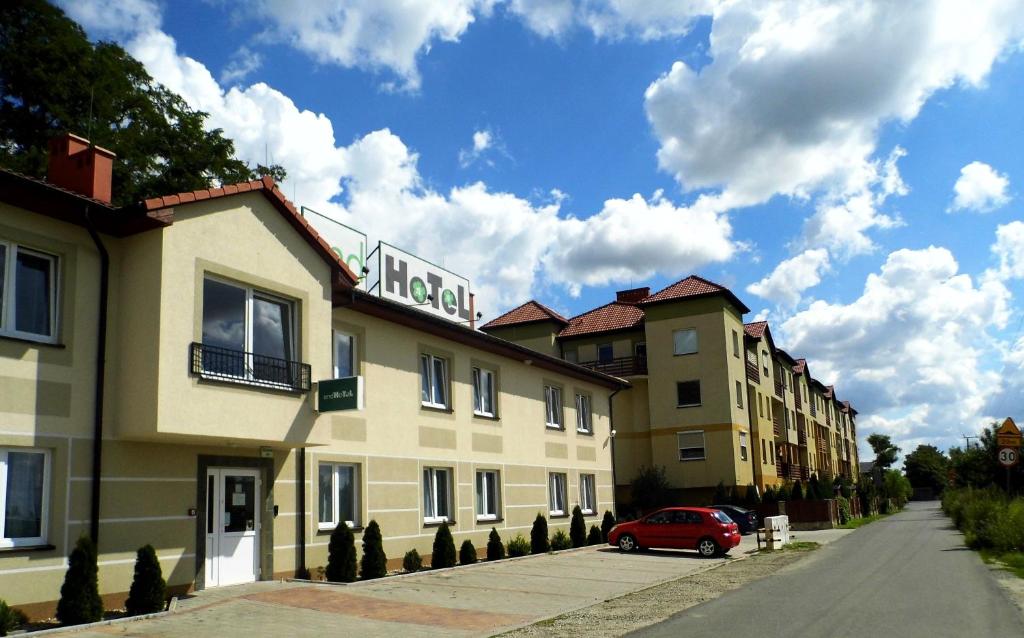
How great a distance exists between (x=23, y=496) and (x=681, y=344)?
35.3 meters

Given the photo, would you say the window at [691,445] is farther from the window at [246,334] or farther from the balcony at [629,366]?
the window at [246,334]

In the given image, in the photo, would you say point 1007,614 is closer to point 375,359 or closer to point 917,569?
point 917,569

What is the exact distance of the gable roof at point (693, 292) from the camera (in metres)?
42.7

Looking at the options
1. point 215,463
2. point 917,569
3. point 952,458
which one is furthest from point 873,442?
point 215,463

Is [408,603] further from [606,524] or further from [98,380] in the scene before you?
[606,524]

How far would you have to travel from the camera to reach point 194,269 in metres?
13.3

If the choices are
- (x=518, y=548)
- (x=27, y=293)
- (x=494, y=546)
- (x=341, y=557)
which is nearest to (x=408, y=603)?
(x=341, y=557)

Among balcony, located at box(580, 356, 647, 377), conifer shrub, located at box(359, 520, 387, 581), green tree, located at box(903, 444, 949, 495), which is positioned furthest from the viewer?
green tree, located at box(903, 444, 949, 495)

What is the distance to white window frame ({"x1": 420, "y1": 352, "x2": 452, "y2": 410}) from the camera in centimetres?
2101

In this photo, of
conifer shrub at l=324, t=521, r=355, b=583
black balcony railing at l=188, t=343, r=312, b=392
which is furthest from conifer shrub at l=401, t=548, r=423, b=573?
black balcony railing at l=188, t=343, r=312, b=392

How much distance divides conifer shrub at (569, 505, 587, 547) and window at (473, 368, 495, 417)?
16.5 ft

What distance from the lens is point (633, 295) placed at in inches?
2021

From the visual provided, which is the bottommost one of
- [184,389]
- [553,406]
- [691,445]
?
[691,445]

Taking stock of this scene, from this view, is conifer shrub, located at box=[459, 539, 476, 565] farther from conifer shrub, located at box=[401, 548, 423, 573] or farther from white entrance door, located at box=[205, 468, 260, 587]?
white entrance door, located at box=[205, 468, 260, 587]
